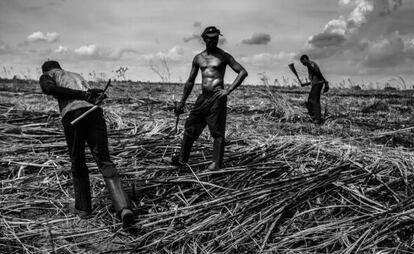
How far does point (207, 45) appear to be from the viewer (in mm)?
5109

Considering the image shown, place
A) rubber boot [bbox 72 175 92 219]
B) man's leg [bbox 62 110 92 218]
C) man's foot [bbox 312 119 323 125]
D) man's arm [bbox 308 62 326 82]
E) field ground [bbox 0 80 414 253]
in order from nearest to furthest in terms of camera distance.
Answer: field ground [bbox 0 80 414 253]
man's leg [bbox 62 110 92 218]
rubber boot [bbox 72 175 92 219]
man's foot [bbox 312 119 323 125]
man's arm [bbox 308 62 326 82]

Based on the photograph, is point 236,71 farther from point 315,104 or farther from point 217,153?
point 315,104

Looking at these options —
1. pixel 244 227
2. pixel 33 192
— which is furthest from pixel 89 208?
pixel 244 227

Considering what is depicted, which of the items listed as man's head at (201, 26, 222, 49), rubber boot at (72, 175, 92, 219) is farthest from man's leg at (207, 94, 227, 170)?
rubber boot at (72, 175, 92, 219)

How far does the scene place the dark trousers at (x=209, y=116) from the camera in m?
5.02

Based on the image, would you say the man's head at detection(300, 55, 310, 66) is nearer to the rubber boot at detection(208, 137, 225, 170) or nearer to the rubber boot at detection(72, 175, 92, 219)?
the rubber boot at detection(208, 137, 225, 170)

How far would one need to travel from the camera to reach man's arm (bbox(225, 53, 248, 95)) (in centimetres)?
490

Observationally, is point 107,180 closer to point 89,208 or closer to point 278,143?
point 89,208

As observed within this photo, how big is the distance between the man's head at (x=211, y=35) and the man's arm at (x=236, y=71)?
0.79ft

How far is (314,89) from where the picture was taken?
9445 mm

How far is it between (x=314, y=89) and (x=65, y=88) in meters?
6.58

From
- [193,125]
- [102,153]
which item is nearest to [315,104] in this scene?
[193,125]

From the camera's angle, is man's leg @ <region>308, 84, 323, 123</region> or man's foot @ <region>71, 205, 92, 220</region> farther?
man's leg @ <region>308, 84, 323, 123</region>

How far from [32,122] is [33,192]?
9.17 feet
